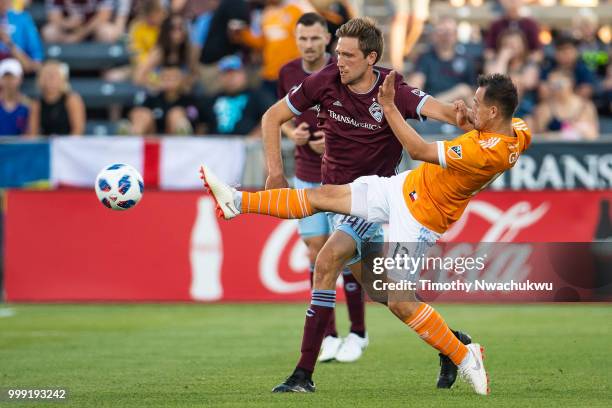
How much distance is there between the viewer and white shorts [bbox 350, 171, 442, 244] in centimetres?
771

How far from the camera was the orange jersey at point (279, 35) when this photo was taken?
1659 centimetres

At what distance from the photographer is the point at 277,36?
16.8 meters

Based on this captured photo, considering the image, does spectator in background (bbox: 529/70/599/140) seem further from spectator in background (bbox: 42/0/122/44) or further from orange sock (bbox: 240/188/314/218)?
orange sock (bbox: 240/188/314/218)

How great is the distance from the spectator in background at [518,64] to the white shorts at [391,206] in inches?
383

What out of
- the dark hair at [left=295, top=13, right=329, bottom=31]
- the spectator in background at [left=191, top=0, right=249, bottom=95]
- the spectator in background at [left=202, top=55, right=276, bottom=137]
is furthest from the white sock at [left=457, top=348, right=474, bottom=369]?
the spectator in background at [left=191, top=0, right=249, bottom=95]

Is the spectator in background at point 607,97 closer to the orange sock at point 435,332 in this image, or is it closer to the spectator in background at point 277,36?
the spectator in background at point 277,36

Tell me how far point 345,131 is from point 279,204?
0.94 m

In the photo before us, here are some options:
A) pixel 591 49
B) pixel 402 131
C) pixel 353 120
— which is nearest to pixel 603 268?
pixel 402 131

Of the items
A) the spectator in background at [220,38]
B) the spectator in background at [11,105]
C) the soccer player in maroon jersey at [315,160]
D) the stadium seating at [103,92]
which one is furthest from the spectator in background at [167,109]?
the soccer player in maroon jersey at [315,160]

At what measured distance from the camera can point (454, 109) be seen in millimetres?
7879

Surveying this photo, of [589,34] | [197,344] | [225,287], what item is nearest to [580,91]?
[589,34]

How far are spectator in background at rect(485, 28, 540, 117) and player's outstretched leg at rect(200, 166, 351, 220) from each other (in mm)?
Answer: 9818

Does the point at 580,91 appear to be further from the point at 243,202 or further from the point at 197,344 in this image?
the point at 243,202

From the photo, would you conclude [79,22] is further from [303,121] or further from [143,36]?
[303,121]
